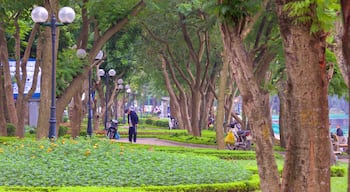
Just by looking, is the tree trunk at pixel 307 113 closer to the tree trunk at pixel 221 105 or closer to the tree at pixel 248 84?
the tree at pixel 248 84

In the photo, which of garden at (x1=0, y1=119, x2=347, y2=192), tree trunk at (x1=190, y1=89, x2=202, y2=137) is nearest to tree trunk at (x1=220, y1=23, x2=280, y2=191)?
garden at (x1=0, y1=119, x2=347, y2=192)

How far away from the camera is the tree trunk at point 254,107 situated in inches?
271

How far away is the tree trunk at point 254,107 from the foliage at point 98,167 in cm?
442

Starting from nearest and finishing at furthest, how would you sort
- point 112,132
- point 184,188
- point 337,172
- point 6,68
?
point 184,188, point 337,172, point 6,68, point 112,132

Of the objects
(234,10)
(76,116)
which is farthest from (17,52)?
(234,10)

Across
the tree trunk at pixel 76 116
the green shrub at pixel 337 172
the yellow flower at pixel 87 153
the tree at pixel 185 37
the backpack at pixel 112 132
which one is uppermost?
the tree at pixel 185 37

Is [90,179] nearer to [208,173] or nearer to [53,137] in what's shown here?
[208,173]

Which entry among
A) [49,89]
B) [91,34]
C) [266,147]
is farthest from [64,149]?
[91,34]

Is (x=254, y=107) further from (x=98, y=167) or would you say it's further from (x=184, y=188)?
(x=98, y=167)

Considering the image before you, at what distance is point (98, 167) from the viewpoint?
11.9 meters

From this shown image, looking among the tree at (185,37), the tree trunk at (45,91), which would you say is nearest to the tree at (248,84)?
the tree trunk at (45,91)

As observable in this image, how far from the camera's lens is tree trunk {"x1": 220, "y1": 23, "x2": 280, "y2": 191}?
6871 mm

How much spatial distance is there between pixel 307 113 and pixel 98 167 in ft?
21.7

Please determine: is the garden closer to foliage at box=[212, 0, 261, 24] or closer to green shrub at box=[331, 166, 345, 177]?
green shrub at box=[331, 166, 345, 177]
